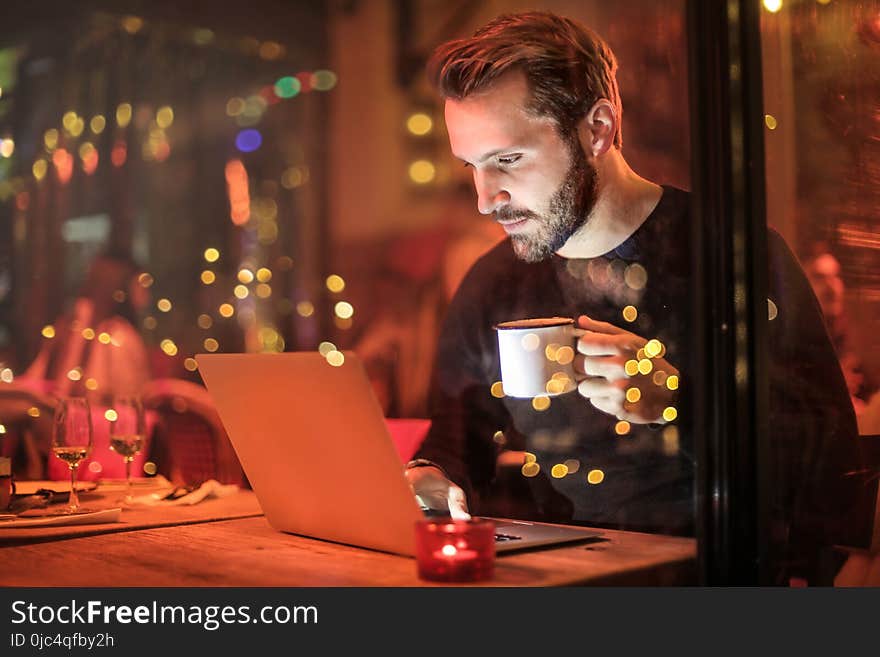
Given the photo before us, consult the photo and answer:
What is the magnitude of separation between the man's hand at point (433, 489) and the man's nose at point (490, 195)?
2.29 feet

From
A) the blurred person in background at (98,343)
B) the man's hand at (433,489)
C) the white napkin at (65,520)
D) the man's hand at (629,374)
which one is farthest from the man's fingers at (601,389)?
the blurred person in background at (98,343)

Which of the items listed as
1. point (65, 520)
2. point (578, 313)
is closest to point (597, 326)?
point (578, 313)

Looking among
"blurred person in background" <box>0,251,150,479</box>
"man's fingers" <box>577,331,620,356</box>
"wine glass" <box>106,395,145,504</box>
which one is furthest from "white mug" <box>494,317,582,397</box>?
"blurred person in background" <box>0,251,150,479</box>

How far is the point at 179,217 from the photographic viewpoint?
309cm

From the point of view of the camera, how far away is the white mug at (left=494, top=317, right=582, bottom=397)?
4.48 ft

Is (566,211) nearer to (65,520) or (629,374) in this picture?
(629,374)

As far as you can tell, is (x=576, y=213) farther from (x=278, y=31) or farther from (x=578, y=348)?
(x=278, y=31)

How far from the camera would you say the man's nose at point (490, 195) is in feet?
6.93

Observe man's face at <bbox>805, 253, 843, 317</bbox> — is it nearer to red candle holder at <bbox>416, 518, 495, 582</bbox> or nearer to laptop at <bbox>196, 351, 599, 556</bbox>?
laptop at <bbox>196, 351, 599, 556</bbox>

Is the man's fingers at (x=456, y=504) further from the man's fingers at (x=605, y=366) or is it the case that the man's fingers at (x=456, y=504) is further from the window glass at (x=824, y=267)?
the window glass at (x=824, y=267)

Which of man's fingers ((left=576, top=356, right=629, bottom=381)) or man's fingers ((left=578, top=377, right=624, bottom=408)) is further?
man's fingers ((left=578, top=377, right=624, bottom=408))

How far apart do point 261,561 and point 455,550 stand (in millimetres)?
281

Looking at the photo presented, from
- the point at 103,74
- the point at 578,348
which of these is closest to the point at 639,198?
the point at 578,348

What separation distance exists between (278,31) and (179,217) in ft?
2.19
